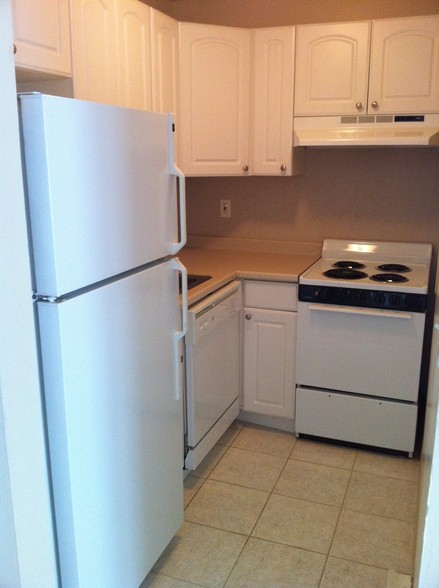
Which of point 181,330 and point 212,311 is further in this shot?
point 212,311

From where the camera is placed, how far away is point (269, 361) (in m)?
2.96

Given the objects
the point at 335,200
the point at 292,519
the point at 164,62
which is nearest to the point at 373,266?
the point at 335,200

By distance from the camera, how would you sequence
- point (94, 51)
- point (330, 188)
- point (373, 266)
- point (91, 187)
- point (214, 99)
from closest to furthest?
point (91, 187) < point (94, 51) < point (214, 99) < point (373, 266) < point (330, 188)

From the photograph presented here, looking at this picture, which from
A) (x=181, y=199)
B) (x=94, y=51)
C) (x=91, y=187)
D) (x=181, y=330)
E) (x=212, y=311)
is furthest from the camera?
(x=212, y=311)

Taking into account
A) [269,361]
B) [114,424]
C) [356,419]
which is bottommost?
[356,419]

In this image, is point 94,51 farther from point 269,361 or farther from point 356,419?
point 356,419

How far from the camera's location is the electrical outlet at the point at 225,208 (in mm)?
3488

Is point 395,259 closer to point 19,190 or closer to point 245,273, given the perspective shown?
point 245,273

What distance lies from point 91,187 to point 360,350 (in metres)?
1.78

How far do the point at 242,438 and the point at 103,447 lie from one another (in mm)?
1565

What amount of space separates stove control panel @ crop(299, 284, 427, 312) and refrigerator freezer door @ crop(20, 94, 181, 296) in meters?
1.15

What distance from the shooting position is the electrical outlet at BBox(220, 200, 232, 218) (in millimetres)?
3488

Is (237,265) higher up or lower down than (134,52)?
lower down

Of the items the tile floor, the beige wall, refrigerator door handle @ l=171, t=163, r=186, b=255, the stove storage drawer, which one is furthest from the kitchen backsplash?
refrigerator door handle @ l=171, t=163, r=186, b=255
